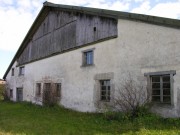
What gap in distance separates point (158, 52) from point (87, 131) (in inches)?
178

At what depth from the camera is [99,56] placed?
13305mm

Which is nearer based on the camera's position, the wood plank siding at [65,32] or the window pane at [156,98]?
the window pane at [156,98]

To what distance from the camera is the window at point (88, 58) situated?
1415cm

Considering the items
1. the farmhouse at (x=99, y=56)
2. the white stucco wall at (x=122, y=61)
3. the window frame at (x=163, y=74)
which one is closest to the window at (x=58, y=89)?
the farmhouse at (x=99, y=56)

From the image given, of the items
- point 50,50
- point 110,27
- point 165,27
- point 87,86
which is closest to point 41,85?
point 50,50

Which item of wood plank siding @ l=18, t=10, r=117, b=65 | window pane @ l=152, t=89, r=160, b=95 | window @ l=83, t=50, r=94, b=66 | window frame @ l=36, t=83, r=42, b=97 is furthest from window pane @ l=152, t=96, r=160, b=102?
window frame @ l=36, t=83, r=42, b=97

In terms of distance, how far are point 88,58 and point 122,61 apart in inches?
123

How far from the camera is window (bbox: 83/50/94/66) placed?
14148mm

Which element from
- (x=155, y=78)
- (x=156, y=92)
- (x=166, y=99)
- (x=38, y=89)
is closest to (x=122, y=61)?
(x=155, y=78)

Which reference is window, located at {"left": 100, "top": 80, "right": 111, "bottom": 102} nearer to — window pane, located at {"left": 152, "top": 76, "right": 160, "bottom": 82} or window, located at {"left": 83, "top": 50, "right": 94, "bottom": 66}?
window, located at {"left": 83, "top": 50, "right": 94, "bottom": 66}

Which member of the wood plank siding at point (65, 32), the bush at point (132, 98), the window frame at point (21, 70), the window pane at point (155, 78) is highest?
the wood plank siding at point (65, 32)

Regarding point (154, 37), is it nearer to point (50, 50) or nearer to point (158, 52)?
point (158, 52)

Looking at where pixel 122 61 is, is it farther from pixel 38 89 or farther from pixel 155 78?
pixel 38 89

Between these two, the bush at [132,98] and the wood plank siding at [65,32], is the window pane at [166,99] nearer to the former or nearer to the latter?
the bush at [132,98]
